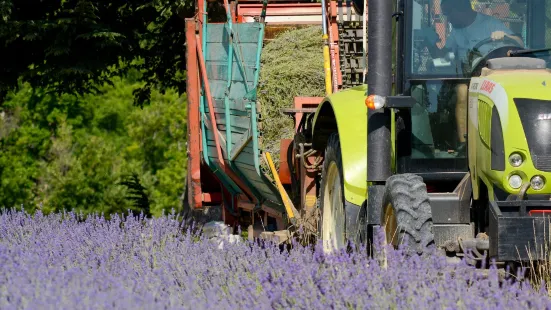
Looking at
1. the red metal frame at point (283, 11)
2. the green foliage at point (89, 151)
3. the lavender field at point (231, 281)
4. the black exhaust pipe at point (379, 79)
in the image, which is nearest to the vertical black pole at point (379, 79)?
the black exhaust pipe at point (379, 79)

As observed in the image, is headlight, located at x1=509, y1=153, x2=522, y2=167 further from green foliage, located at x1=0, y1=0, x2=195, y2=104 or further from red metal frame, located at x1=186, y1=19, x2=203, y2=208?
green foliage, located at x1=0, y1=0, x2=195, y2=104

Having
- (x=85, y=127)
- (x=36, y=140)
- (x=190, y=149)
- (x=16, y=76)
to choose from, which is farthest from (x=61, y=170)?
(x=190, y=149)

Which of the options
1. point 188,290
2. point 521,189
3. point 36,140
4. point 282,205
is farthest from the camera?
point 36,140

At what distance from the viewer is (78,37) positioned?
13.8 m

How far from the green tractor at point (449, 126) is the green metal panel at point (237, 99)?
2.17 m

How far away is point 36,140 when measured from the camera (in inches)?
1232

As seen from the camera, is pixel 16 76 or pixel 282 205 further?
pixel 16 76

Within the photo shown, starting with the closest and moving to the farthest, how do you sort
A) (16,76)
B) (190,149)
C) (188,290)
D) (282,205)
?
(188,290)
(282,205)
(190,149)
(16,76)

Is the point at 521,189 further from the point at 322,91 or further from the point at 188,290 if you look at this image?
the point at 322,91

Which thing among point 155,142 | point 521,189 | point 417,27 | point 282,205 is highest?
point 417,27

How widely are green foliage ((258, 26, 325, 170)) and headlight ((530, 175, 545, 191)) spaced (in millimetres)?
3870

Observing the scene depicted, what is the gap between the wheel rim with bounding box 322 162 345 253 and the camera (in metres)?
8.09

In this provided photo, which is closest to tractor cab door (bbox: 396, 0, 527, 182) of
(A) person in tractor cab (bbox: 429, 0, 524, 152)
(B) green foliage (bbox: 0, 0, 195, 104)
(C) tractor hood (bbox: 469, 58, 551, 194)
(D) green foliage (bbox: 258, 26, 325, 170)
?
(A) person in tractor cab (bbox: 429, 0, 524, 152)

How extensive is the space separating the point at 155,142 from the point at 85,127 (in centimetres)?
297
